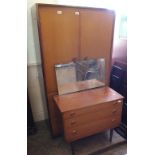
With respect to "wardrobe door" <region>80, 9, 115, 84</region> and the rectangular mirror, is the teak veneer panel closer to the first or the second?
the rectangular mirror

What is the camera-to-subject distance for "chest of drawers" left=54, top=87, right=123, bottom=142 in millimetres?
1693

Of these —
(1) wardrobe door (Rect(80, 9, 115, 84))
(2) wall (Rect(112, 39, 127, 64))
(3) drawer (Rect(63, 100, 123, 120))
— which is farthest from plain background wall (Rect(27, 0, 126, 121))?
(3) drawer (Rect(63, 100, 123, 120))

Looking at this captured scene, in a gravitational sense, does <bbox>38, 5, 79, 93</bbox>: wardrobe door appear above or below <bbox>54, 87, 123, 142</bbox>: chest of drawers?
above

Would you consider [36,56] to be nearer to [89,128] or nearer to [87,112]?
[87,112]

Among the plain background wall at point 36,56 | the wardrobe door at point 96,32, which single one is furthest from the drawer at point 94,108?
the plain background wall at point 36,56

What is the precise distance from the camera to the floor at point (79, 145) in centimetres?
195

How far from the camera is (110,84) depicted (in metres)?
2.43

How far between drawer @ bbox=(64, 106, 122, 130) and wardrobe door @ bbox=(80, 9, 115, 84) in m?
0.74

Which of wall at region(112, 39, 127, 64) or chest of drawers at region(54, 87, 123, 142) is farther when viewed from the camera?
wall at region(112, 39, 127, 64)

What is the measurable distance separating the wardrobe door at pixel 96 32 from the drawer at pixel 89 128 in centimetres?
85

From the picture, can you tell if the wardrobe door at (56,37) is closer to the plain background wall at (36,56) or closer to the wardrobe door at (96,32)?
the wardrobe door at (96,32)

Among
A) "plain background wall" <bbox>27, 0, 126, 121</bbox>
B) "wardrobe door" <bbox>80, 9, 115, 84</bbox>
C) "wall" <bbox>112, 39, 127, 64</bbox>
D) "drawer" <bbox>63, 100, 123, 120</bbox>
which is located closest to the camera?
"drawer" <bbox>63, 100, 123, 120</bbox>

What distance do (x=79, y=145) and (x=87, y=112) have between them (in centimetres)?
61
